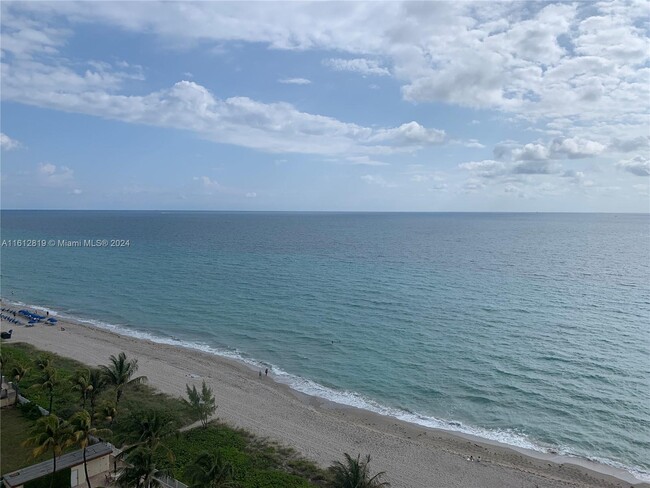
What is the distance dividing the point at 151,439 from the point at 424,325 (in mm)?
39704

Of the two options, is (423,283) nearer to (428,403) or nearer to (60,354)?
(428,403)

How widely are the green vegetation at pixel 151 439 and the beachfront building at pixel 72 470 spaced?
38cm

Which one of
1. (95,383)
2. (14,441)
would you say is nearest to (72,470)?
(14,441)

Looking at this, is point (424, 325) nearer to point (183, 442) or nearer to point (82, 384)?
point (183, 442)

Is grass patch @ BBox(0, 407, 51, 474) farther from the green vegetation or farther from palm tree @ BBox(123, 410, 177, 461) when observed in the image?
palm tree @ BBox(123, 410, 177, 461)

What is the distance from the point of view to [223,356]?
4706cm

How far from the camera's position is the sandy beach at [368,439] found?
27047 mm

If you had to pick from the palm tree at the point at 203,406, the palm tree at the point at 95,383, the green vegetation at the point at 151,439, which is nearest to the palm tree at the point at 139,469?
the green vegetation at the point at 151,439

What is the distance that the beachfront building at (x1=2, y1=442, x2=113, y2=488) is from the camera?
2030 cm

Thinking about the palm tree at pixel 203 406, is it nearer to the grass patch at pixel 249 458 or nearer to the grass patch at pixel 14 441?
the grass patch at pixel 249 458

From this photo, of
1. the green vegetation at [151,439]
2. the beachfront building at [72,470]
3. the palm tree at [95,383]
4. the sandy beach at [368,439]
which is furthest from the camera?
the palm tree at [95,383]

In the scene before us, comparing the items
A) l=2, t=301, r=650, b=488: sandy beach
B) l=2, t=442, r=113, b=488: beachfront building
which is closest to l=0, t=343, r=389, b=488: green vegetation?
l=2, t=442, r=113, b=488: beachfront building

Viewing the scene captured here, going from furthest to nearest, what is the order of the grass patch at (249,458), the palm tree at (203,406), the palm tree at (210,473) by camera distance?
the palm tree at (203,406) → the grass patch at (249,458) → the palm tree at (210,473)

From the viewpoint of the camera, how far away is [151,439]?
69.8 ft
